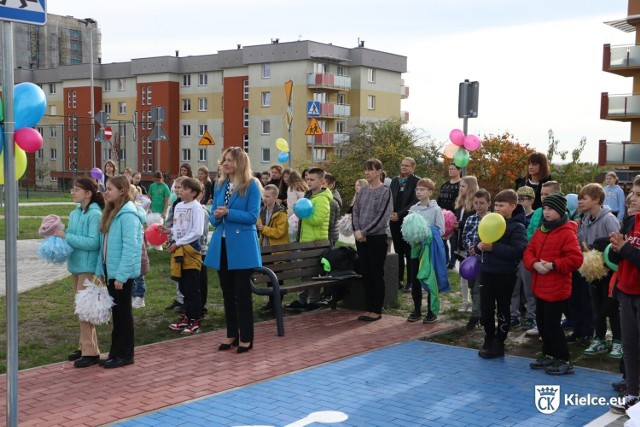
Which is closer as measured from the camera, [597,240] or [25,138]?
[25,138]

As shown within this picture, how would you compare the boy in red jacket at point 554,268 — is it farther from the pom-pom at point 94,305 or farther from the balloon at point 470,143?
the balloon at point 470,143

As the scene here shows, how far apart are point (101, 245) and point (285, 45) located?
56.8 m

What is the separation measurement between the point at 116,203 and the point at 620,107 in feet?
129

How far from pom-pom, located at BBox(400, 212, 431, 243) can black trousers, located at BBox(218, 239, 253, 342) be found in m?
2.45

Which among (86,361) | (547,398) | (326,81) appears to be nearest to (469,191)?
(547,398)

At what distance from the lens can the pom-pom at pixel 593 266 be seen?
7.45 metres

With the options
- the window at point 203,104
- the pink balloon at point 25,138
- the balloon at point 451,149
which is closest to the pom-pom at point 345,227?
the balloon at point 451,149

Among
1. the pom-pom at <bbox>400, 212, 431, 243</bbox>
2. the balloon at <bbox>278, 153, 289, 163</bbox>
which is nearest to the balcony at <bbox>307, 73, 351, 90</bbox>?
the balloon at <bbox>278, 153, 289, 163</bbox>

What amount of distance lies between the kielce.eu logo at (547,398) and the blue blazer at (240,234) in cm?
314

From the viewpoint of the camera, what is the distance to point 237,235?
7586 mm

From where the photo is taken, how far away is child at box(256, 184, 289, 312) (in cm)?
1005

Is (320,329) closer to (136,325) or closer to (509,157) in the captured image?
(136,325)

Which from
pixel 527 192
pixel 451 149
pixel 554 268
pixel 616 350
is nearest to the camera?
pixel 554 268

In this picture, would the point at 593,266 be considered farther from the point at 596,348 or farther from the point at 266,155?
the point at 266,155
